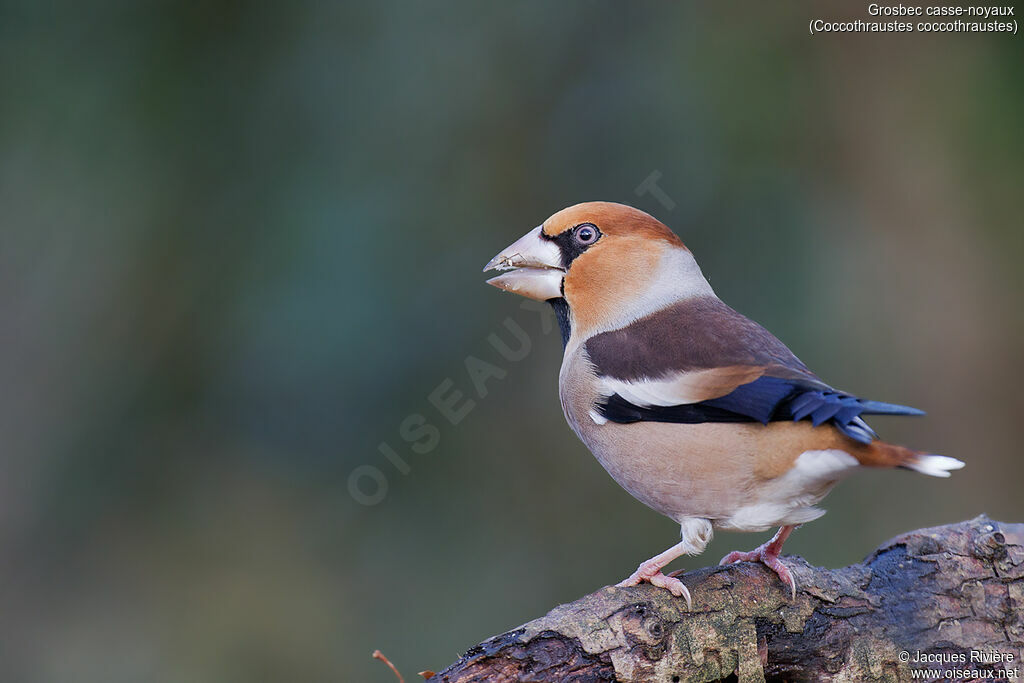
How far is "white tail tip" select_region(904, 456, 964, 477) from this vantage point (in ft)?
7.97

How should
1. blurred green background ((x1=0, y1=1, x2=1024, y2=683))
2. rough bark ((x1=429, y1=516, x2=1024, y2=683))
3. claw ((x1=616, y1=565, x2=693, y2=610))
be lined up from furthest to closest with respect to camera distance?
1. blurred green background ((x1=0, y1=1, x2=1024, y2=683))
2. claw ((x1=616, y1=565, x2=693, y2=610))
3. rough bark ((x1=429, y1=516, x2=1024, y2=683))

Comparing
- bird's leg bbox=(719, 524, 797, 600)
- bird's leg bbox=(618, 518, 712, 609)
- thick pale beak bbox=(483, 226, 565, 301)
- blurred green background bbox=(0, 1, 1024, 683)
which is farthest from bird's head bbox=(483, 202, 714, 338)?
blurred green background bbox=(0, 1, 1024, 683)

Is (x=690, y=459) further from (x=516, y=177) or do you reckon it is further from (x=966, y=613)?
(x=516, y=177)

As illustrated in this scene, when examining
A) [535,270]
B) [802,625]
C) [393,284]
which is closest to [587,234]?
[535,270]

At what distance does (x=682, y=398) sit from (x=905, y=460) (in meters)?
0.66

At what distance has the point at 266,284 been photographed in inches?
210

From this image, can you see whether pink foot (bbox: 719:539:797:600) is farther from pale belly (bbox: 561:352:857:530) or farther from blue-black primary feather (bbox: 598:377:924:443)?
blue-black primary feather (bbox: 598:377:924:443)

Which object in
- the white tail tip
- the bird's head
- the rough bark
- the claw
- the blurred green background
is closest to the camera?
the white tail tip

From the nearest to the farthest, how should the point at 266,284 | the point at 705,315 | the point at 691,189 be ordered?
1. the point at 705,315
2. the point at 266,284
3. the point at 691,189

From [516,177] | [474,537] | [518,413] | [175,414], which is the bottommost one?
[474,537]

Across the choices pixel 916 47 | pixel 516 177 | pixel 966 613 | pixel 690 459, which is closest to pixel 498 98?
pixel 516 177

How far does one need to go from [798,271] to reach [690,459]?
307 centimetres

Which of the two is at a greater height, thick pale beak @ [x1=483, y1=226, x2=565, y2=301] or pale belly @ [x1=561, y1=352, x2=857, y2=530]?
thick pale beak @ [x1=483, y1=226, x2=565, y2=301]

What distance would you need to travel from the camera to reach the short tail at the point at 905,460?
2.44 m
